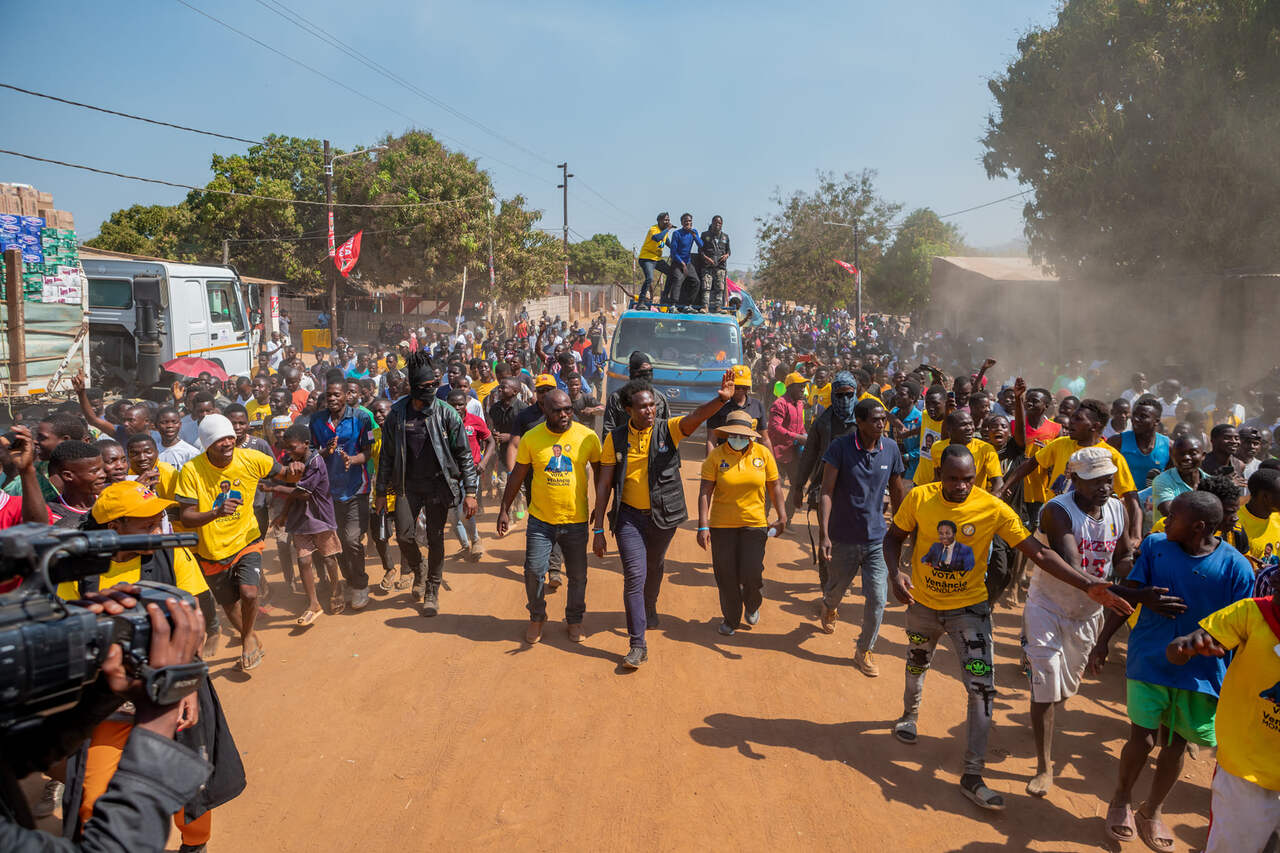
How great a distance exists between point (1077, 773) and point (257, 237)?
34441 millimetres

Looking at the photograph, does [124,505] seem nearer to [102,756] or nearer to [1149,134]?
[102,756]

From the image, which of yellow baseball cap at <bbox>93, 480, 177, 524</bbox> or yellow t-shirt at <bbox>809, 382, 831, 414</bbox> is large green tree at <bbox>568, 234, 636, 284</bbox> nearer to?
→ yellow t-shirt at <bbox>809, 382, 831, 414</bbox>

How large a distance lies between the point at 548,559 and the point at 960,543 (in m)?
2.83

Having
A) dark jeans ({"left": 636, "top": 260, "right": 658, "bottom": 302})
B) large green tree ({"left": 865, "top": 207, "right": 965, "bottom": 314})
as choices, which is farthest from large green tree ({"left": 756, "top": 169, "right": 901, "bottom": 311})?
dark jeans ({"left": 636, "top": 260, "right": 658, "bottom": 302})

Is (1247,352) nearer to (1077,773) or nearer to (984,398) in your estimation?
(984,398)

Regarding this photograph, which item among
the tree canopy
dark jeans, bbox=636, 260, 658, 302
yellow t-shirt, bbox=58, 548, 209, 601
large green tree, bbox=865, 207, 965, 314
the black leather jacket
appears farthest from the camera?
large green tree, bbox=865, 207, 965, 314

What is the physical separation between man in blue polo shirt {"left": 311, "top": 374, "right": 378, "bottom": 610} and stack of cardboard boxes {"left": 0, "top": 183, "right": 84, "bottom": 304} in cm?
534

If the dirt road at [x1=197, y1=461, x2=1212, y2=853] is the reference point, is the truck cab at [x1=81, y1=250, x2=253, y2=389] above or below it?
above

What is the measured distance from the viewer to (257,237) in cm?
3250

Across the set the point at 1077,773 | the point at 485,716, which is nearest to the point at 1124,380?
the point at 1077,773

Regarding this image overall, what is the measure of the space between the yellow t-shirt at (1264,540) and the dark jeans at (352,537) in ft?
19.9

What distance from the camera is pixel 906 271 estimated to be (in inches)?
1483

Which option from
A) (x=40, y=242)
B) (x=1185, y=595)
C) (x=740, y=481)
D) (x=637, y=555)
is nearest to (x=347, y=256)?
(x=40, y=242)

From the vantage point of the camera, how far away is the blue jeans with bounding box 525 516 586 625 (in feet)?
19.1
